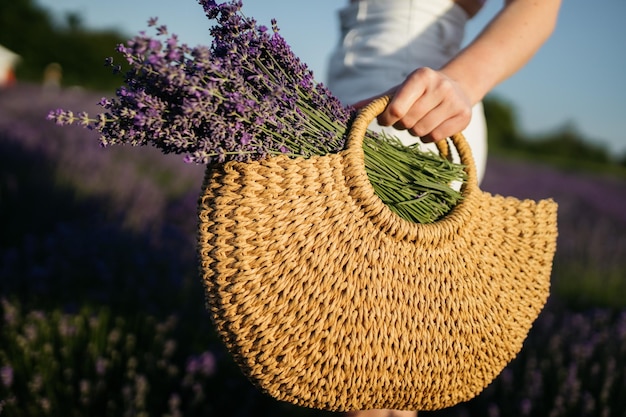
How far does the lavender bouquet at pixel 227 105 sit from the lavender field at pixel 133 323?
1126mm

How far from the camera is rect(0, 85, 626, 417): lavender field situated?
188 centimetres

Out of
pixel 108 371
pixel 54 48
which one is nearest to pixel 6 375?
pixel 108 371

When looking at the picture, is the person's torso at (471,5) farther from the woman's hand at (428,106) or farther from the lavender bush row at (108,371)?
the lavender bush row at (108,371)

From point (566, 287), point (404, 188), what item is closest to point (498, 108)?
point (566, 287)

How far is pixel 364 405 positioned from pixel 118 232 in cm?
198

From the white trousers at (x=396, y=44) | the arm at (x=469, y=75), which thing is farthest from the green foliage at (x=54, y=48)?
the arm at (x=469, y=75)

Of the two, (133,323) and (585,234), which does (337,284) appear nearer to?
(133,323)

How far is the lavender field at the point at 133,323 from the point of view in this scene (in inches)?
73.9

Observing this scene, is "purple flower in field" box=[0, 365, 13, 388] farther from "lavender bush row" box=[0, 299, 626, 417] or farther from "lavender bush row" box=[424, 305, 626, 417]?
→ "lavender bush row" box=[424, 305, 626, 417]

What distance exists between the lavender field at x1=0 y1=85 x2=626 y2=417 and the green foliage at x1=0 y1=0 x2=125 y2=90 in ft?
65.2

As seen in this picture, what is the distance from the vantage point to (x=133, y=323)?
2207mm

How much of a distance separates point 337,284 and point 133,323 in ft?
4.98

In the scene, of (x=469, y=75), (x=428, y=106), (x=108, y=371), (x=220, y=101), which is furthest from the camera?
(x=108, y=371)

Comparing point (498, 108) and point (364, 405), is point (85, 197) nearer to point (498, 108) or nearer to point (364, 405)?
point (364, 405)
